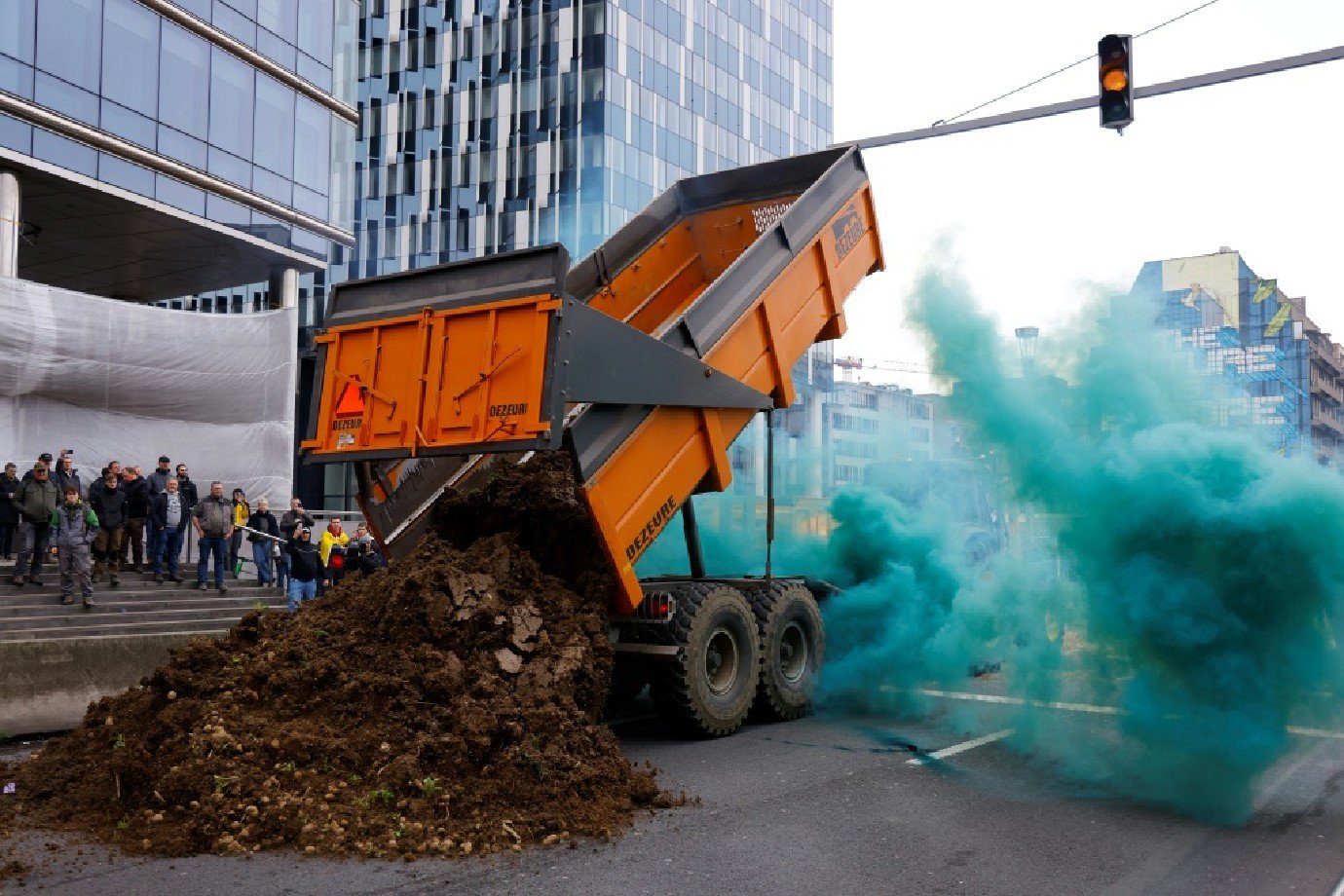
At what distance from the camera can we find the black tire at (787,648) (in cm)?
982

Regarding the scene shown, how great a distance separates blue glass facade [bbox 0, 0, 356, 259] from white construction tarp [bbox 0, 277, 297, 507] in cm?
→ 277

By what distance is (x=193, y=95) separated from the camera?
21.6 metres

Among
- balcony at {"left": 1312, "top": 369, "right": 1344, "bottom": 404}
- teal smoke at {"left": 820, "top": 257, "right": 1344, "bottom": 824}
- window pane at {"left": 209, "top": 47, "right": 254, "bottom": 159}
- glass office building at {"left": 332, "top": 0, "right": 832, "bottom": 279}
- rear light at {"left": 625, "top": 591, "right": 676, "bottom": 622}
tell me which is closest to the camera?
teal smoke at {"left": 820, "top": 257, "right": 1344, "bottom": 824}

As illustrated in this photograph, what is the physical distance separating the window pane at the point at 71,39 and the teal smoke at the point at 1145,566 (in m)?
15.8

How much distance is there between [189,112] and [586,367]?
17.4 m

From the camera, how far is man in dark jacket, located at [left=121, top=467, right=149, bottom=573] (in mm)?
15133

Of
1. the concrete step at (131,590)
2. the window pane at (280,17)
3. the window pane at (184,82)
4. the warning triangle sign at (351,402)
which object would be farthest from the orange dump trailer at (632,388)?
the window pane at (280,17)

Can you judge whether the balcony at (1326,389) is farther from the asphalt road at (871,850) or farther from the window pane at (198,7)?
the window pane at (198,7)

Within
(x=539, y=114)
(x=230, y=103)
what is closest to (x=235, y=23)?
(x=230, y=103)

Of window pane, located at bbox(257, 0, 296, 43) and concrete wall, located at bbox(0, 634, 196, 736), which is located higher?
window pane, located at bbox(257, 0, 296, 43)

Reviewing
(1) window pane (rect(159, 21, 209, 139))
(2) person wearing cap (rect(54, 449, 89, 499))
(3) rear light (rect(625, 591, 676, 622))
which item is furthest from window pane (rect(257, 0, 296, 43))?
(3) rear light (rect(625, 591, 676, 622))

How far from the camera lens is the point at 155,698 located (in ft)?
23.4

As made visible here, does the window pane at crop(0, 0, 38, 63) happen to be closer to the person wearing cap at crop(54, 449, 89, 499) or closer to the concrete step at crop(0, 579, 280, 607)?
the person wearing cap at crop(54, 449, 89, 499)

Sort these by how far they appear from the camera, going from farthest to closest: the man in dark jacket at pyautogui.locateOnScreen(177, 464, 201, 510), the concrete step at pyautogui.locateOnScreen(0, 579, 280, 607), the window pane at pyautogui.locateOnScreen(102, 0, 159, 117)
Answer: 1. the window pane at pyautogui.locateOnScreen(102, 0, 159, 117)
2. the man in dark jacket at pyautogui.locateOnScreen(177, 464, 201, 510)
3. the concrete step at pyautogui.locateOnScreen(0, 579, 280, 607)
